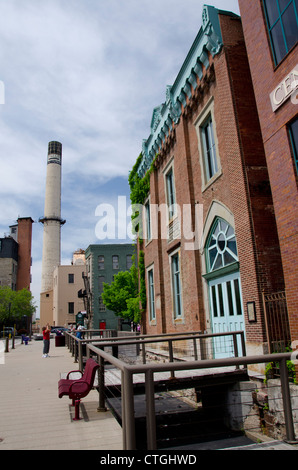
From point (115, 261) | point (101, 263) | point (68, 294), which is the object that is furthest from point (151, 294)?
point (68, 294)

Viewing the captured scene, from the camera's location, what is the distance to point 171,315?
639 inches

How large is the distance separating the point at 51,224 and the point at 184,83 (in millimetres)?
67389

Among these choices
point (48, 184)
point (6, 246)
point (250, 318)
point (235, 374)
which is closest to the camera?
point (235, 374)

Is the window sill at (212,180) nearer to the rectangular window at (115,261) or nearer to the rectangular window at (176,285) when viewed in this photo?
the rectangular window at (176,285)

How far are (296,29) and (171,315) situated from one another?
11672 millimetres

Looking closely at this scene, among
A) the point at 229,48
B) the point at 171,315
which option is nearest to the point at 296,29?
the point at 229,48

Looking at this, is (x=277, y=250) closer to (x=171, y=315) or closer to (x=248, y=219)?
(x=248, y=219)

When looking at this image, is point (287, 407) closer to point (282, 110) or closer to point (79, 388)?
point (79, 388)

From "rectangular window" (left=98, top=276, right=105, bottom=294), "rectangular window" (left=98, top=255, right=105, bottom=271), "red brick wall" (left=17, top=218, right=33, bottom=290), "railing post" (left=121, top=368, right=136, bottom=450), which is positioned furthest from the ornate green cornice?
"red brick wall" (left=17, top=218, right=33, bottom=290)

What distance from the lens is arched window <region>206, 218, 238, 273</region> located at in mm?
11250

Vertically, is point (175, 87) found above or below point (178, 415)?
above

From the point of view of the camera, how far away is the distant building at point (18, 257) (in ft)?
225

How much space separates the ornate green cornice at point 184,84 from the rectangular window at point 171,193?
1738mm

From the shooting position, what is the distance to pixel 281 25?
29.3 feet
